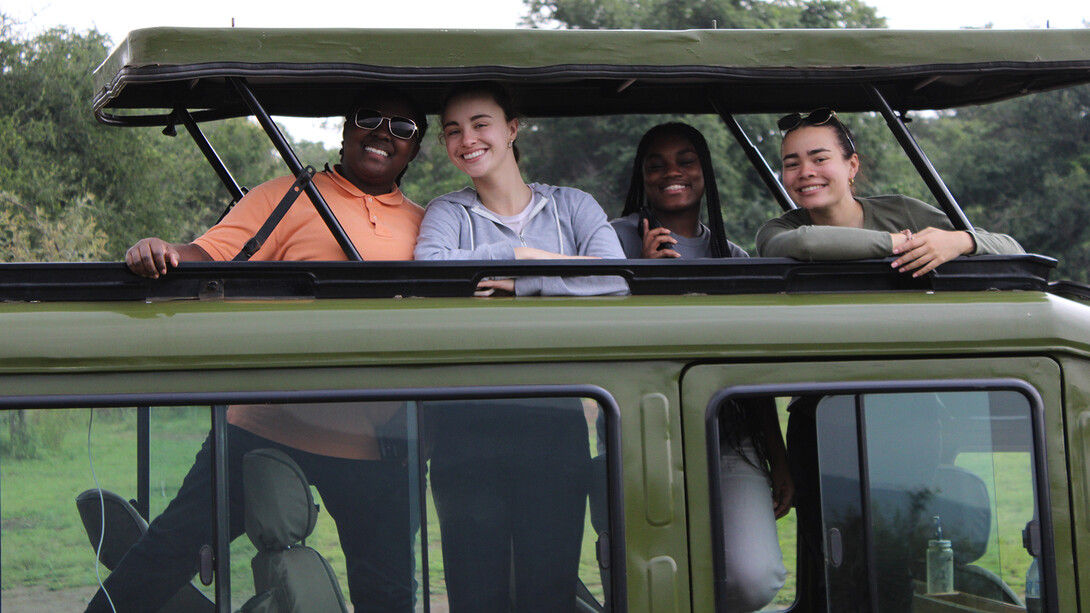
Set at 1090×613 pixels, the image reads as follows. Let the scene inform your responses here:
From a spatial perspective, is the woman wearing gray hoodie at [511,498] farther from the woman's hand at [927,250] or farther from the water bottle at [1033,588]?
the water bottle at [1033,588]

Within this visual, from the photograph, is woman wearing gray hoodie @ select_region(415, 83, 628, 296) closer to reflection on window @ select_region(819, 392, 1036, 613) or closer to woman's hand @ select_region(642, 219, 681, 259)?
woman's hand @ select_region(642, 219, 681, 259)

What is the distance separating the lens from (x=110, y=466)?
88.0 inches

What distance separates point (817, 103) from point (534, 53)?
67.3 inches

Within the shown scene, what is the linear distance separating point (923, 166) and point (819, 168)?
0.30 meters

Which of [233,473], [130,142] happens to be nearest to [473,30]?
[233,473]

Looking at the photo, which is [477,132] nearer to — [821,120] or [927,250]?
[821,120]

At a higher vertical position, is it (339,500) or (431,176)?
(431,176)

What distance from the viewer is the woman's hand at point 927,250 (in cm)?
263

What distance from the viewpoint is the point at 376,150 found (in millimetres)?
3152

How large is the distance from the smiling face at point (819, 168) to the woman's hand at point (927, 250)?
425 millimetres

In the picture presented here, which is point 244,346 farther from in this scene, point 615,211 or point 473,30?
point 615,211

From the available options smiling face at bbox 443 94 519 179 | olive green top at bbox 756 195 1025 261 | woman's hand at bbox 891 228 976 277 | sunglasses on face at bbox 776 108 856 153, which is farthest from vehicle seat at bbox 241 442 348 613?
sunglasses on face at bbox 776 108 856 153

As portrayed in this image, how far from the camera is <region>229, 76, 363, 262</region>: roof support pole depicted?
8.57 feet

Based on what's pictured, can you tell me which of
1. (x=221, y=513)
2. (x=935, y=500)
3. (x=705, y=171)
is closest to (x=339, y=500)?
(x=221, y=513)
